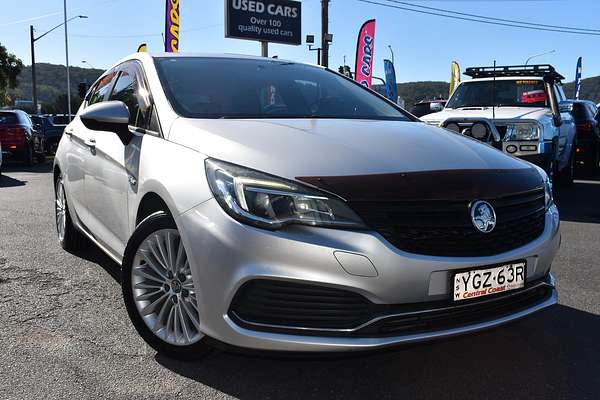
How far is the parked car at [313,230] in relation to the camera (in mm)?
2236

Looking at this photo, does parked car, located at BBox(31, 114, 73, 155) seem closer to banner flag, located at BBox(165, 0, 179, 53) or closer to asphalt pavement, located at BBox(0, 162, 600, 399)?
banner flag, located at BBox(165, 0, 179, 53)

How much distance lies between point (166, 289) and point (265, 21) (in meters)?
20.5

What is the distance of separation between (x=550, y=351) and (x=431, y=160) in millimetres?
1227

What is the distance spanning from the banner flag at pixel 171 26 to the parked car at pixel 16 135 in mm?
7109

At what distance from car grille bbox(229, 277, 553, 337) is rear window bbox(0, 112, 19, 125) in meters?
14.3

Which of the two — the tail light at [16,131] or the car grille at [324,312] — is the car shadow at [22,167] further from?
the car grille at [324,312]

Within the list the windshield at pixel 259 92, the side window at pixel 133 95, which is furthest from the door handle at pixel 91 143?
the windshield at pixel 259 92

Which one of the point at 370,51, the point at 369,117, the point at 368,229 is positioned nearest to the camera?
the point at 368,229

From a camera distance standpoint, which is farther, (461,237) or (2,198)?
(2,198)

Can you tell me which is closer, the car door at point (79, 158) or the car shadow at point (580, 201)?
the car door at point (79, 158)

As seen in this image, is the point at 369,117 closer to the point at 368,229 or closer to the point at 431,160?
the point at 431,160

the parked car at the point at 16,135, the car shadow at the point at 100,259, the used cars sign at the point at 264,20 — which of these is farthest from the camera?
the used cars sign at the point at 264,20

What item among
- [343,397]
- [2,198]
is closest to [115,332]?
[343,397]

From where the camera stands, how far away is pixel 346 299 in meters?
2.24
